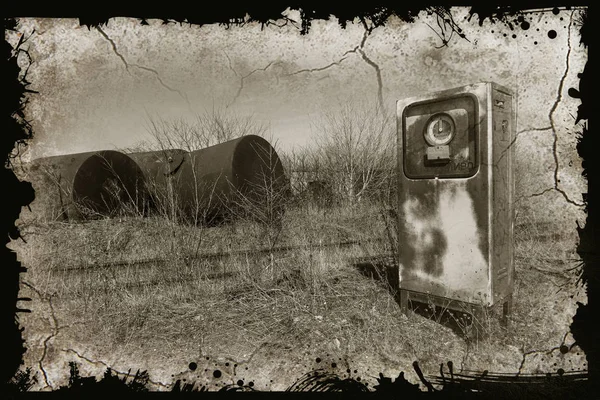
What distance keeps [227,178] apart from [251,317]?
393cm

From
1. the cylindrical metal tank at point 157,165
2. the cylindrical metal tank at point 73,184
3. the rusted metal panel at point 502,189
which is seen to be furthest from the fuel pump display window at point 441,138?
the cylindrical metal tank at point 73,184

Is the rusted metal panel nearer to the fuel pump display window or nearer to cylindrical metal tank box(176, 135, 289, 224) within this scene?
the fuel pump display window

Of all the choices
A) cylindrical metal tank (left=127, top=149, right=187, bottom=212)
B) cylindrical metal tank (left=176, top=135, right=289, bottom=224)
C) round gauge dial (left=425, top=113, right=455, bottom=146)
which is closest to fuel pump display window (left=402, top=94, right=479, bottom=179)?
round gauge dial (left=425, top=113, right=455, bottom=146)

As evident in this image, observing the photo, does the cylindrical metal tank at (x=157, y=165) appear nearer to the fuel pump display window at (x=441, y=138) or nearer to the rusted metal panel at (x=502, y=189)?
the fuel pump display window at (x=441, y=138)

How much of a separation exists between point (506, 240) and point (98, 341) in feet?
12.4

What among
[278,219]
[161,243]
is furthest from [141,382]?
[278,219]

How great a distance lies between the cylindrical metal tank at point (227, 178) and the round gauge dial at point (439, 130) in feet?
13.1

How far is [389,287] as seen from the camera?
13.5 feet

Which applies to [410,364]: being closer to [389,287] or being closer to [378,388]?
[378,388]

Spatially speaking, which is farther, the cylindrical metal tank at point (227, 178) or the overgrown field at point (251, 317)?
the cylindrical metal tank at point (227, 178)

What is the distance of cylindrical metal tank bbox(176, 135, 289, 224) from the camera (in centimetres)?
680

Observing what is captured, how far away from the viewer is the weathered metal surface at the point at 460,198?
2.75m

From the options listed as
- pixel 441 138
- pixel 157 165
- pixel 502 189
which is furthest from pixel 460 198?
pixel 157 165

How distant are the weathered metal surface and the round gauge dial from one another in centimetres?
2
